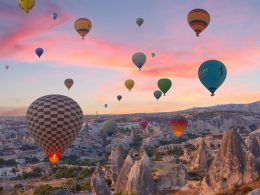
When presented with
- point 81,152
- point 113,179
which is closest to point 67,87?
point 113,179

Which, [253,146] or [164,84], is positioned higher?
[164,84]

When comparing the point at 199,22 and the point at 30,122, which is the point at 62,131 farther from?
the point at 199,22

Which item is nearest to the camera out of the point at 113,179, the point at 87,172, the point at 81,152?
the point at 113,179

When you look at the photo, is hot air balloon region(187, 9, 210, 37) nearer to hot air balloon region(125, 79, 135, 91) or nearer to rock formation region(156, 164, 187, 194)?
rock formation region(156, 164, 187, 194)

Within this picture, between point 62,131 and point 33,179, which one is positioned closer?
point 62,131

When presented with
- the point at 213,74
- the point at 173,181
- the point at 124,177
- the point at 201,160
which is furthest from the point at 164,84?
the point at 213,74

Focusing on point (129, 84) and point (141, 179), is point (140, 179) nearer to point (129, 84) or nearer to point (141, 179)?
point (141, 179)
